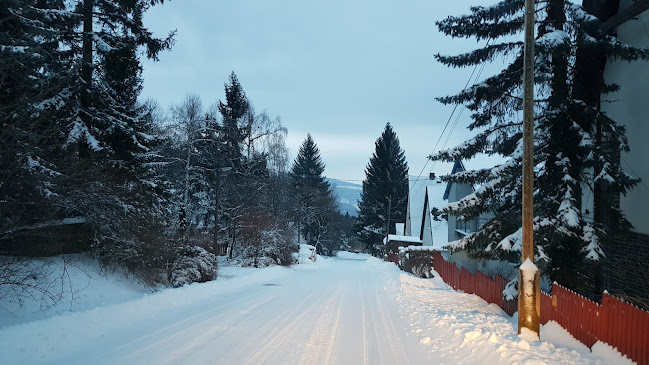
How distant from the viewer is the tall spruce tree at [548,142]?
9.13 metres

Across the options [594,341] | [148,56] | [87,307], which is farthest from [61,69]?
[594,341]

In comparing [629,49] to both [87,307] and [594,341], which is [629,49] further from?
[87,307]

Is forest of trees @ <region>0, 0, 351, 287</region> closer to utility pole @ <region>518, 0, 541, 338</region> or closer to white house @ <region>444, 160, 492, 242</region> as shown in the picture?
utility pole @ <region>518, 0, 541, 338</region>

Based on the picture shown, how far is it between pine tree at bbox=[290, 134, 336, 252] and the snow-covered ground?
39.9 metres

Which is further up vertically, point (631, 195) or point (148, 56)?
point (148, 56)

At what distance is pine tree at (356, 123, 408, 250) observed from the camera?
58.6m

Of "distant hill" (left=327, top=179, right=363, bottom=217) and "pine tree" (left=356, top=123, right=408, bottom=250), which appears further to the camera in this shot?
"distant hill" (left=327, top=179, right=363, bottom=217)

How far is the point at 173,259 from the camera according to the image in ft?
44.2

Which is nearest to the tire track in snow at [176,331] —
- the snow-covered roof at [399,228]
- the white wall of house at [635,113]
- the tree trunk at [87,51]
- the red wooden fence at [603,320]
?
the red wooden fence at [603,320]

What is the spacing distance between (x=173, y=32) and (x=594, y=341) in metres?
13.8

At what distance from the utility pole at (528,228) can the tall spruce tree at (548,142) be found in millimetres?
1691

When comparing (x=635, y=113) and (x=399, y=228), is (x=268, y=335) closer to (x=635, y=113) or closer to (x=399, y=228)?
(x=635, y=113)

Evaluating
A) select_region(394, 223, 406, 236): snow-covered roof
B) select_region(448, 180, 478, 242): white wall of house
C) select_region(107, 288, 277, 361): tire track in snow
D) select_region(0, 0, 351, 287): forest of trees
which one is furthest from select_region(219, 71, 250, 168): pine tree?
select_region(394, 223, 406, 236): snow-covered roof

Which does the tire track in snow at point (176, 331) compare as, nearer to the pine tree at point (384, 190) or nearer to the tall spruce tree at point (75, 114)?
the tall spruce tree at point (75, 114)
